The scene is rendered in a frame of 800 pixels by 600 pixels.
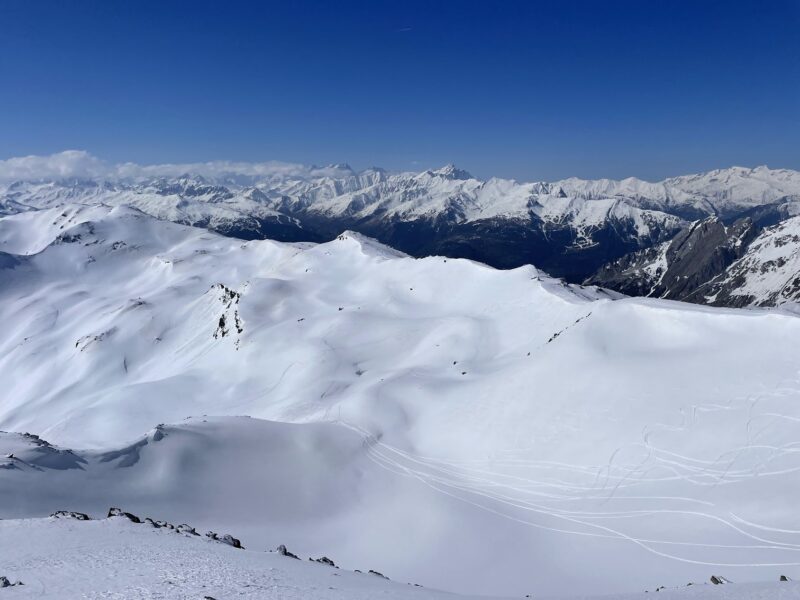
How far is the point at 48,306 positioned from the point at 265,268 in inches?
2704

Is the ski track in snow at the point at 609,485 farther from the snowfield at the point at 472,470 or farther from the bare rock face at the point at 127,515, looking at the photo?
the bare rock face at the point at 127,515

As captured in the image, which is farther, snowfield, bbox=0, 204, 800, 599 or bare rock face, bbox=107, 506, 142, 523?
bare rock face, bbox=107, 506, 142, 523

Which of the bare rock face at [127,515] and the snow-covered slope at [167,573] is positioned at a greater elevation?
the snow-covered slope at [167,573]

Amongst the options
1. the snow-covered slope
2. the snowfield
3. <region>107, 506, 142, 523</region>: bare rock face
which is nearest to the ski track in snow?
the snowfield

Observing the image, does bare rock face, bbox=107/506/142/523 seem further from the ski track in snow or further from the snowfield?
the ski track in snow

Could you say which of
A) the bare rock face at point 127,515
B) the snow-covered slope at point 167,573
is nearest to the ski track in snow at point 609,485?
the snow-covered slope at point 167,573

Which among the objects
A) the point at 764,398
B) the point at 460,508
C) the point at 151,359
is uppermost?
the point at 764,398

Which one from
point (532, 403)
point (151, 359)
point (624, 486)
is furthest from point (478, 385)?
point (151, 359)

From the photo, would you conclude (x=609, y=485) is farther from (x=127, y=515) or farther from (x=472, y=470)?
(x=127, y=515)

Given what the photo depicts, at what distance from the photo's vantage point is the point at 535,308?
74750mm

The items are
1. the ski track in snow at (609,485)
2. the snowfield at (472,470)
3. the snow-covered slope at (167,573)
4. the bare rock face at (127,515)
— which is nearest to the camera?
the snow-covered slope at (167,573)

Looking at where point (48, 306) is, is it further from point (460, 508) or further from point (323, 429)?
point (460, 508)

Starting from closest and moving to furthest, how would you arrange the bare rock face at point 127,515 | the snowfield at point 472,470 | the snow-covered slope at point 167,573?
the snow-covered slope at point 167,573 < the snowfield at point 472,470 < the bare rock face at point 127,515

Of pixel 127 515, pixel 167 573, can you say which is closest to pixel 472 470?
pixel 127 515
